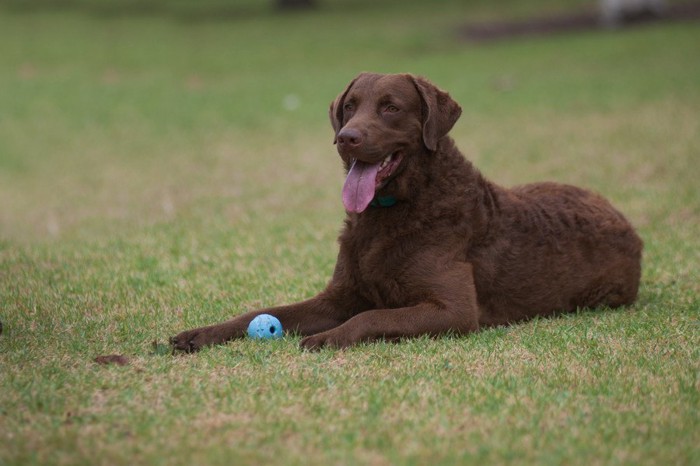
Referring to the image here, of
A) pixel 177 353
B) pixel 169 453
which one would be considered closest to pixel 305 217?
pixel 177 353

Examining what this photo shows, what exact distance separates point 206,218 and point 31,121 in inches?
446

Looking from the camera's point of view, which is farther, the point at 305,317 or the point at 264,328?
the point at 305,317

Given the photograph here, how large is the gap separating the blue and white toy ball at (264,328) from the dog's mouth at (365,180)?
88 centimetres

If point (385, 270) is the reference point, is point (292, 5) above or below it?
above

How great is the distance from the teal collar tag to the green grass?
1.01m

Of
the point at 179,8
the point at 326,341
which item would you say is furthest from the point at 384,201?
the point at 179,8

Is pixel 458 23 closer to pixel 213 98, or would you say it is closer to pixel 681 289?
pixel 213 98

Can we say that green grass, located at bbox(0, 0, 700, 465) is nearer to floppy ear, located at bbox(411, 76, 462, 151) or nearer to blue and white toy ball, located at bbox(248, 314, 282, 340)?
blue and white toy ball, located at bbox(248, 314, 282, 340)

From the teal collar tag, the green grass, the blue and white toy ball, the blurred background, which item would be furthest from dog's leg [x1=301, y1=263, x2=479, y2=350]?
the blurred background

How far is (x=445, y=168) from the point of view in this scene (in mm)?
6977

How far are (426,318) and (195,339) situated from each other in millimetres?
1434

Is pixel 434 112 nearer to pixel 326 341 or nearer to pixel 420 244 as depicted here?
pixel 420 244

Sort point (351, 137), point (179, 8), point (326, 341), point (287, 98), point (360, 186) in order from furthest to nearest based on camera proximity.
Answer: point (179, 8) < point (287, 98) < point (360, 186) < point (351, 137) < point (326, 341)

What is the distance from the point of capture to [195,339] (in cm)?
649
